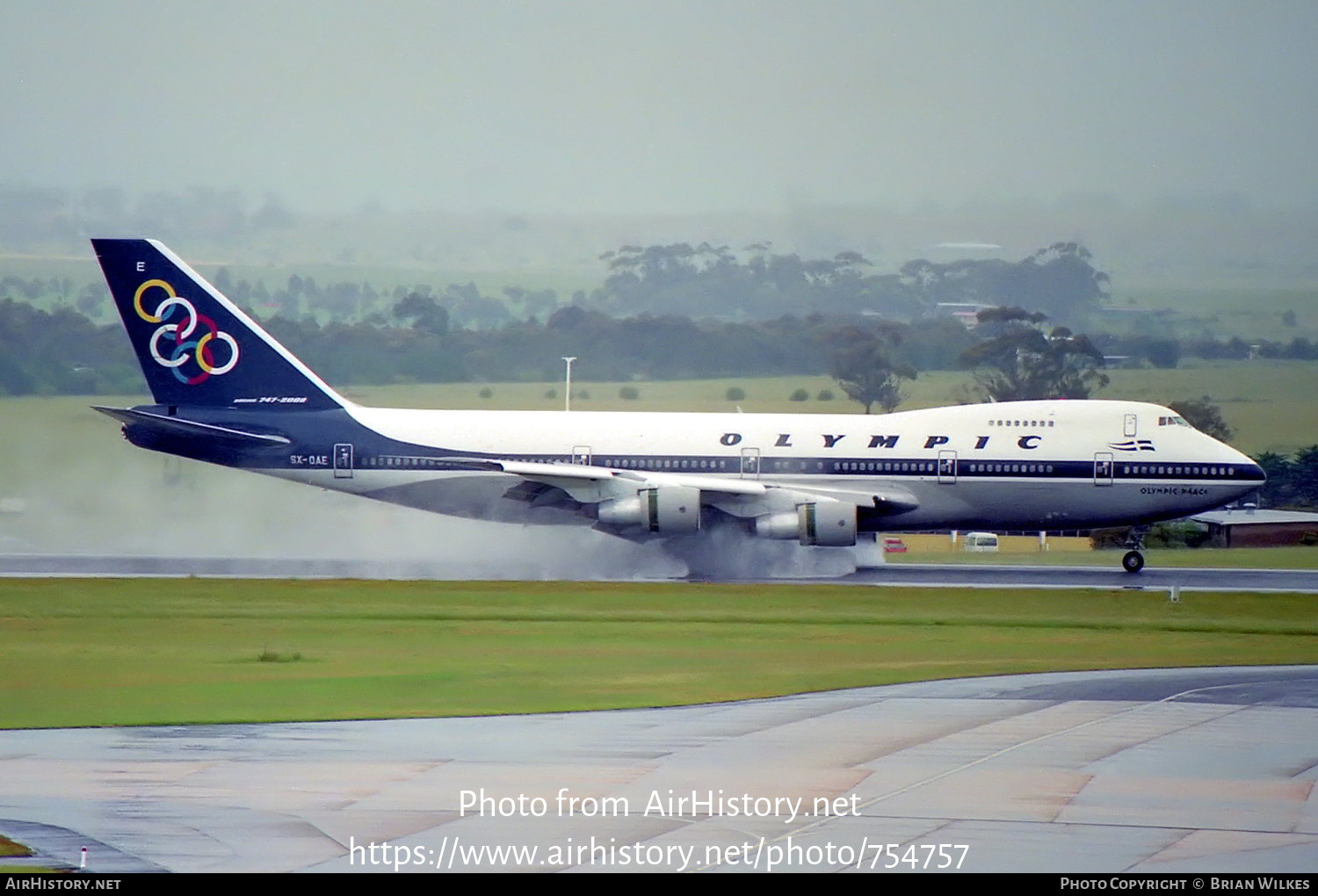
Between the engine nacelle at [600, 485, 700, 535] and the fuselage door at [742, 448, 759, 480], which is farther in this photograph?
the fuselage door at [742, 448, 759, 480]

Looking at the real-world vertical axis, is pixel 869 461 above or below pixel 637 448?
below

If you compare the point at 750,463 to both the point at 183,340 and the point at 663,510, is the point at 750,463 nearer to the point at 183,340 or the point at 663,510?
the point at 663,510

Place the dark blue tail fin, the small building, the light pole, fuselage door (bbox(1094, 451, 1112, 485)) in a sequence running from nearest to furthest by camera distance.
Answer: fuselage door (bbox(1094, 451, 1112, 485))
the dark blue tail fin
the light pole
the small building

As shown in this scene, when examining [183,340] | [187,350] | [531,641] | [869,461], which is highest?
[183,340]

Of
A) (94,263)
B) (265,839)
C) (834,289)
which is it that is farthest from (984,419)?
(94,263)

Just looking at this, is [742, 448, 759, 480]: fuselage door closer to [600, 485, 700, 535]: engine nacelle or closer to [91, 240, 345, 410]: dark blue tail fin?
[600, 485, 700, 535]: engine nacelle

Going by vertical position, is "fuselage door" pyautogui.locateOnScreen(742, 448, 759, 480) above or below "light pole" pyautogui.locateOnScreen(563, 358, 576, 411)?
below

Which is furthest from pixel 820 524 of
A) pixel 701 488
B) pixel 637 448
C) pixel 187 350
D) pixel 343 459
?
pixel 187 350

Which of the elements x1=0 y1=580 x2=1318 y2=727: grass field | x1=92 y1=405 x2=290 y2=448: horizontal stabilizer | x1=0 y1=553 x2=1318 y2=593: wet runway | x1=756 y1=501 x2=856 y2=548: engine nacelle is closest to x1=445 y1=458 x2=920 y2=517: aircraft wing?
x1=756 y1=501 x2=856 y2=548: engine nacelle
